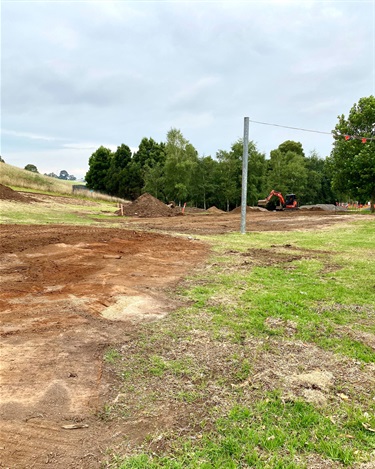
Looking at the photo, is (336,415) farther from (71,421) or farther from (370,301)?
(370,301)

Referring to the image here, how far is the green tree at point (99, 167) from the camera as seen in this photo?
61812 mm

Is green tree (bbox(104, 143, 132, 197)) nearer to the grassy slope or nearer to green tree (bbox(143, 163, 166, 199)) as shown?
green tree (bbox(143, 163, 166, 199))

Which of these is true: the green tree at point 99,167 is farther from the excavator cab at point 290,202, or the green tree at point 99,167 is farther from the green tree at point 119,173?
the excavator cab at point 290,202

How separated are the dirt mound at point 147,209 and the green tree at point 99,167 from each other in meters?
35.2

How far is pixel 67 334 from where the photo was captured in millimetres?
3857

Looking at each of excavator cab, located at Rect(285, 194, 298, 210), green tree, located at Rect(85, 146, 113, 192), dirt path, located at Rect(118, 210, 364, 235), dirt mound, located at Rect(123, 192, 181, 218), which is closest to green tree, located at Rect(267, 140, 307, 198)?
excavator cab, located at Rect(285, 194, 298, 210)

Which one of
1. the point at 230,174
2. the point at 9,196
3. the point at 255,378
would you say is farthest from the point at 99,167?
the point at 255,378

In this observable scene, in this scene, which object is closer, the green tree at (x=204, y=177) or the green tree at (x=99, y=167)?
the green tree at (x=204, y=177)

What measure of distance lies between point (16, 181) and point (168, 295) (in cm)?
3486

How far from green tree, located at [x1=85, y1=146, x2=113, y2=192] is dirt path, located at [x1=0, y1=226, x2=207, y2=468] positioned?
180 ft

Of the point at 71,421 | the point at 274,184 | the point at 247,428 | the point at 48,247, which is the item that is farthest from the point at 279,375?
the point at 274,184

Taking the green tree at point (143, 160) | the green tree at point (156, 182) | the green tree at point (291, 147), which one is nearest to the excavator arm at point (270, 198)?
the green tree at point (156, 182)

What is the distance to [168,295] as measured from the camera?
5.51 m

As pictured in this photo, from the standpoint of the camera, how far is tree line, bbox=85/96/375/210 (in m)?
Result: 28.4
